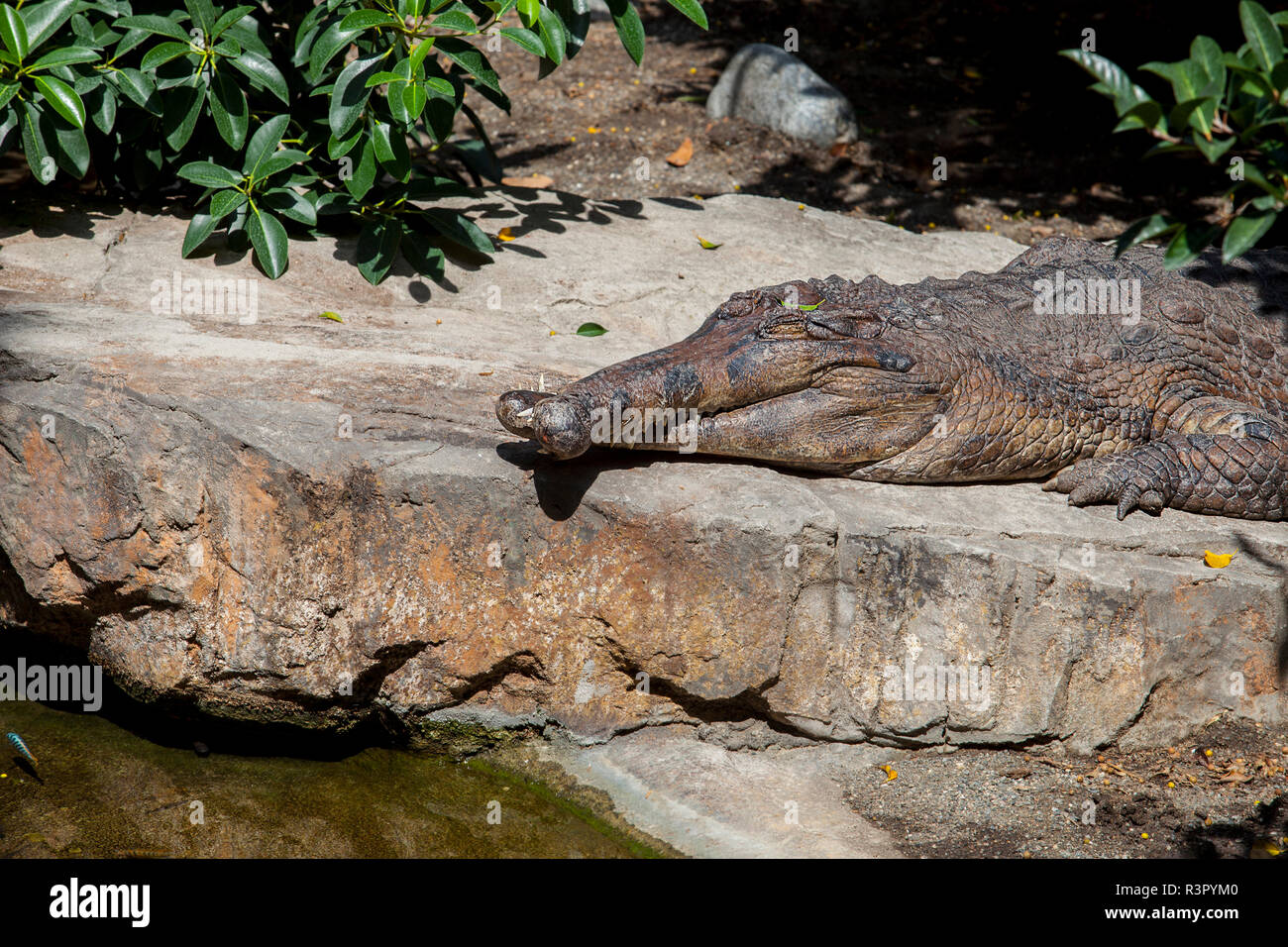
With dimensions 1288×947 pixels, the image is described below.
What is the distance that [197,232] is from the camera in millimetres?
5004

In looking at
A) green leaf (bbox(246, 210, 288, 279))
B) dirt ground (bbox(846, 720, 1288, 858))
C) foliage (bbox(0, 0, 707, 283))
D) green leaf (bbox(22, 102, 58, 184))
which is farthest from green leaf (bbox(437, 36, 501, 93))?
dirt ground (bbox(846, 720, 1288, 858))

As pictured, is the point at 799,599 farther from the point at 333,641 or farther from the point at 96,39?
the point at 96,39

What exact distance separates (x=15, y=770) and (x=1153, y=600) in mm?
3904

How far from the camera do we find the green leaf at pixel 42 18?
4.64m

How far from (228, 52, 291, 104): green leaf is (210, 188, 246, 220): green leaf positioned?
0.49 meters

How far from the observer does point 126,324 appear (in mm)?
4340

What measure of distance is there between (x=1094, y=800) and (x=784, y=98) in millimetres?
6460

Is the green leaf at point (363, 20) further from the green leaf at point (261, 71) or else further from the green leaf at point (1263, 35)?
the green leaf at point (1263, 35)

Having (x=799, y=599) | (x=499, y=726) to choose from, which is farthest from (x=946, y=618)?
(x=499, y=726)

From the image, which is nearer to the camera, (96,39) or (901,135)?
(96,39)

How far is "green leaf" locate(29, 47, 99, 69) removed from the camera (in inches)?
183

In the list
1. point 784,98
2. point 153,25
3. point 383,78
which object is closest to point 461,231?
point 383,78

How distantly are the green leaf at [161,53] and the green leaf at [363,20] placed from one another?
2.83 ft

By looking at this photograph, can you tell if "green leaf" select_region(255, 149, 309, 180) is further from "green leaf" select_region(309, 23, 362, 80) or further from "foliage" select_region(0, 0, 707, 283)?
"green leaf" select_region(309, 23, 362, 80)
